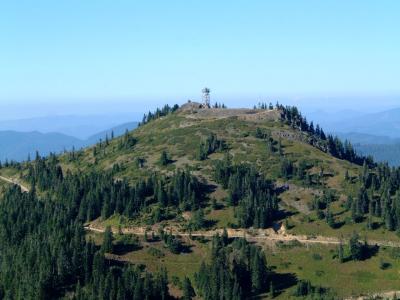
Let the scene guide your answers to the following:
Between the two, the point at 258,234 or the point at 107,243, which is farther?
the point at 258,234

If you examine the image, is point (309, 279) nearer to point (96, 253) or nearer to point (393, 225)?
point (393, 225)

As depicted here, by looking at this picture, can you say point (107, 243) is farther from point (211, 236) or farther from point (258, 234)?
point (258, 234)

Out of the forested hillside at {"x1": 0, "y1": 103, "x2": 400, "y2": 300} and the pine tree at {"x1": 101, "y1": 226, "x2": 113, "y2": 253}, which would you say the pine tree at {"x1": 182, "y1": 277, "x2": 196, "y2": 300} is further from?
the pine tree at {"x1": 101, "y1": 226, "x2": 113, "y2": 253}

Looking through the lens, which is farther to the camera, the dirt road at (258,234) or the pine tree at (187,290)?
the dirt road at (258,234)

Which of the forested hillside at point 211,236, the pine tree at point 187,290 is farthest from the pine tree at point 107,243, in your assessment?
the pine tree at point 187,290

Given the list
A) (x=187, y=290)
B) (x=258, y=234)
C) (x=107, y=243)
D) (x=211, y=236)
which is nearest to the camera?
(x=187, y=290)

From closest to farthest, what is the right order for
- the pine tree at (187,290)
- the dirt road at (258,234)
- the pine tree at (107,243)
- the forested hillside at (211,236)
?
the pine tree at (187,290), the forested hillside at (211,236), the pine tree at (107,243), the dirt road at (258,234)

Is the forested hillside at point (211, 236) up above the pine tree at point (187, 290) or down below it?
above

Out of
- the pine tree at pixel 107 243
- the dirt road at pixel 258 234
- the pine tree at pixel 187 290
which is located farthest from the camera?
the dirt road at pixel 258 234

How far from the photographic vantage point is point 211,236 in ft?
545

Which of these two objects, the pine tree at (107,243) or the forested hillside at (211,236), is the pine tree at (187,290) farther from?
the pine tree at (107,243)

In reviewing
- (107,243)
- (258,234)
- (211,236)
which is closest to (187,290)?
(107,243)

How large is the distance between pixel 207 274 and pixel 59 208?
61680 mm

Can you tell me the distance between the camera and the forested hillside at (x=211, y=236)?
136375 millimetres
